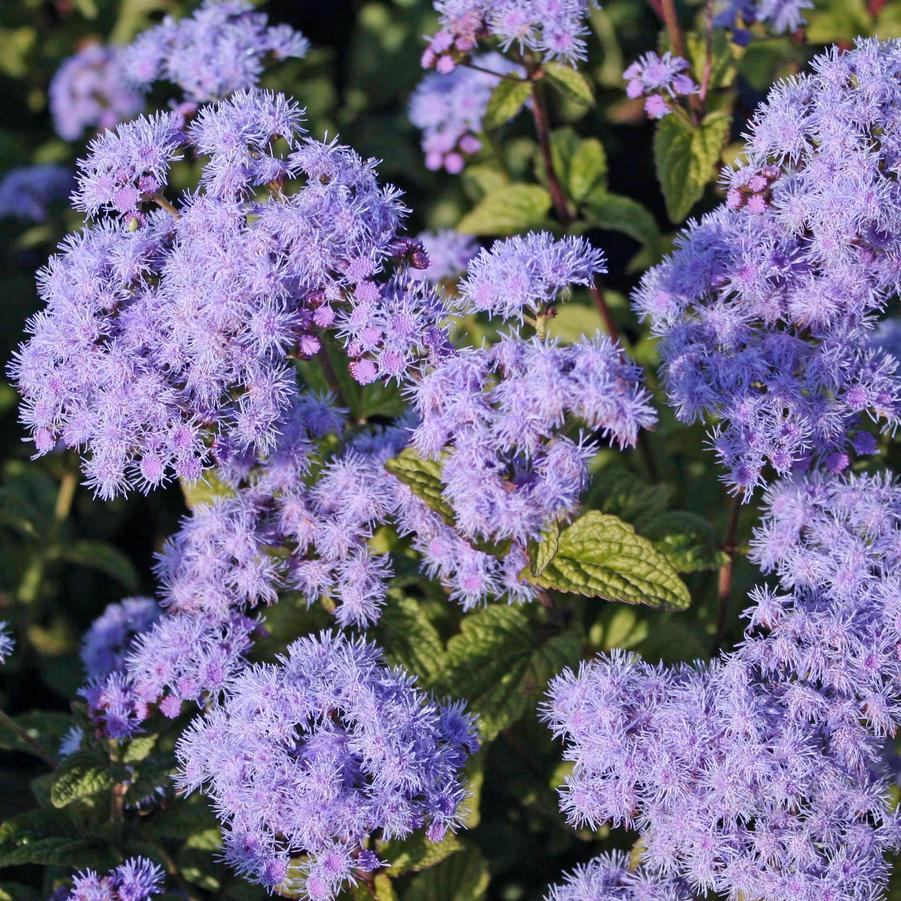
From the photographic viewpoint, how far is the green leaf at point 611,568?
2992mm

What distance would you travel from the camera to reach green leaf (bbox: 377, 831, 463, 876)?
3.16m

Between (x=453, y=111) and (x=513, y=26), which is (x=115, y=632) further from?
A: (x=453, y=111)

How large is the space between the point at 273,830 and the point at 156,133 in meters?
1.97

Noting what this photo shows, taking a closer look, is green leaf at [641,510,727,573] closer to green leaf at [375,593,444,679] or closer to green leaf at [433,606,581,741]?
green leaf at [433,606,581,741]

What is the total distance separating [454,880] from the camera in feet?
12.7

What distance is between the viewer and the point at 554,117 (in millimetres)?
6328

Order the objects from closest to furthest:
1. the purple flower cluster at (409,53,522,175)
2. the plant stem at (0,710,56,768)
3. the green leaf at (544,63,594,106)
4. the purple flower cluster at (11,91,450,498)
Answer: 1. the purple flower cluster at (11,91,450,498)
2. the plant stem at (0,710,56,768)
3. the green leaf at (544,63,594,106)
4. the purple flower cluster at (409,53,522,175)

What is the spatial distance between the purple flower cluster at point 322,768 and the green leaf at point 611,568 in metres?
0.52

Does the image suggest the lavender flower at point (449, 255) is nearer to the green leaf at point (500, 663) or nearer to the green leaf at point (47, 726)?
the green leaf at point (500, 663)

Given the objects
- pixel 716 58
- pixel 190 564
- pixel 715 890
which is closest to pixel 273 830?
pixel 190 564

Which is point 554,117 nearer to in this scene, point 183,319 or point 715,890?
point 183,319

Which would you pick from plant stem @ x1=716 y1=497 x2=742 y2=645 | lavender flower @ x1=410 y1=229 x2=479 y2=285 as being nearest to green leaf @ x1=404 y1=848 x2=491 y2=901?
plant stem @ x1=716 y1=497 x2=742 y2=645

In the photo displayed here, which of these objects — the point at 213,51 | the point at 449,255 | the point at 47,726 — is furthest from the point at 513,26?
the point at 47,726

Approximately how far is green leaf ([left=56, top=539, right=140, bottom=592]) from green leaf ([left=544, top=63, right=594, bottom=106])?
2.61 metres
